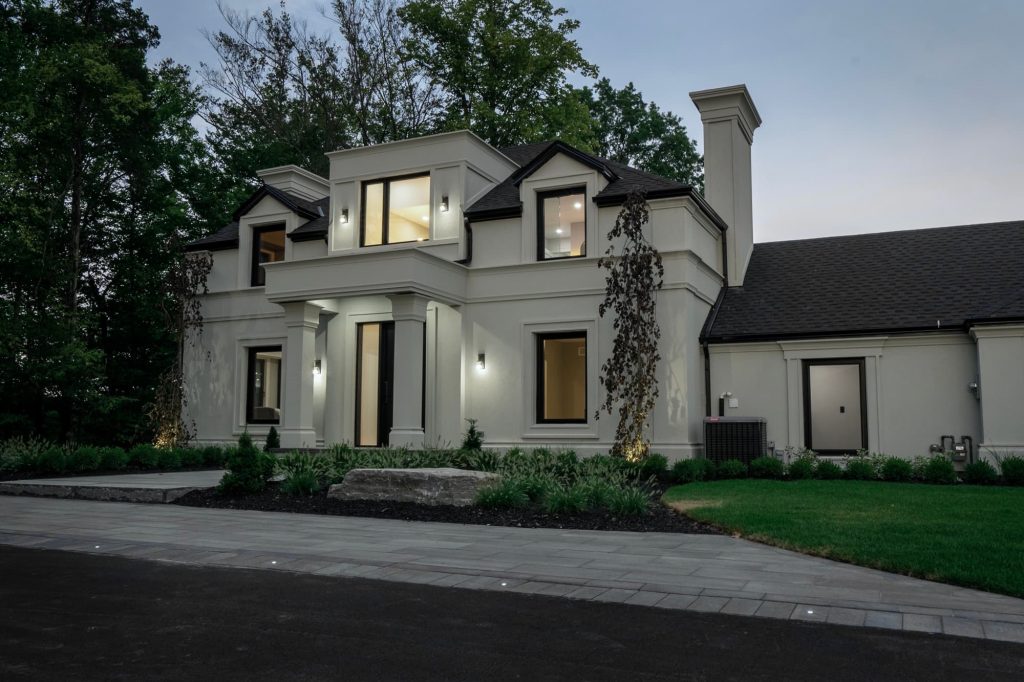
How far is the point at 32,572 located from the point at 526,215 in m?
13.3

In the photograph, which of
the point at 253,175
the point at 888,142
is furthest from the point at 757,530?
the point at 253,175

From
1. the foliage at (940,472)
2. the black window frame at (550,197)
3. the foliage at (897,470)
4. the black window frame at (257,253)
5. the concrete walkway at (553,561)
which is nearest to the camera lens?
the concrete walkway at (553,561)

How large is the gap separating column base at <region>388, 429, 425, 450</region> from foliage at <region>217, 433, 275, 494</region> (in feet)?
14.8

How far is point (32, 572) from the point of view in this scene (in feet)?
22.4

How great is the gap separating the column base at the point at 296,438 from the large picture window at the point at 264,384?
2609mm

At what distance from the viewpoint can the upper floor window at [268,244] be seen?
858 inches

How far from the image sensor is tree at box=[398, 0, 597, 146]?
2995cm

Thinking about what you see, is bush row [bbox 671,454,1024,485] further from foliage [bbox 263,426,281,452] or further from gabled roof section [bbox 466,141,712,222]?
foliage [bbox 263,426,281,452]

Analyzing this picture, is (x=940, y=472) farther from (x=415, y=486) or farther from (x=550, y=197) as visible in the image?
(x=550, y=197)

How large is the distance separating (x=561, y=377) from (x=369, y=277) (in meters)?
4.80

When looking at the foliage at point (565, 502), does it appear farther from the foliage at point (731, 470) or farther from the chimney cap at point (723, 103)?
the chimney cap at point (723, 103)

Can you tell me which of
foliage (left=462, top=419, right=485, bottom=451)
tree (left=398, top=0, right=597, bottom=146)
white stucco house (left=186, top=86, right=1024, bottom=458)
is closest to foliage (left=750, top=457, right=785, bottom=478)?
white stucco house (left=186, top=86, right=1024, bottom=458)

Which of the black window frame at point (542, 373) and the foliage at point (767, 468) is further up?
the black window frame at point (542, 373)

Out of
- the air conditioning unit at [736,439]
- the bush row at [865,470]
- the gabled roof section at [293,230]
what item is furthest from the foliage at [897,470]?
the gabled roof section at [293,230]
